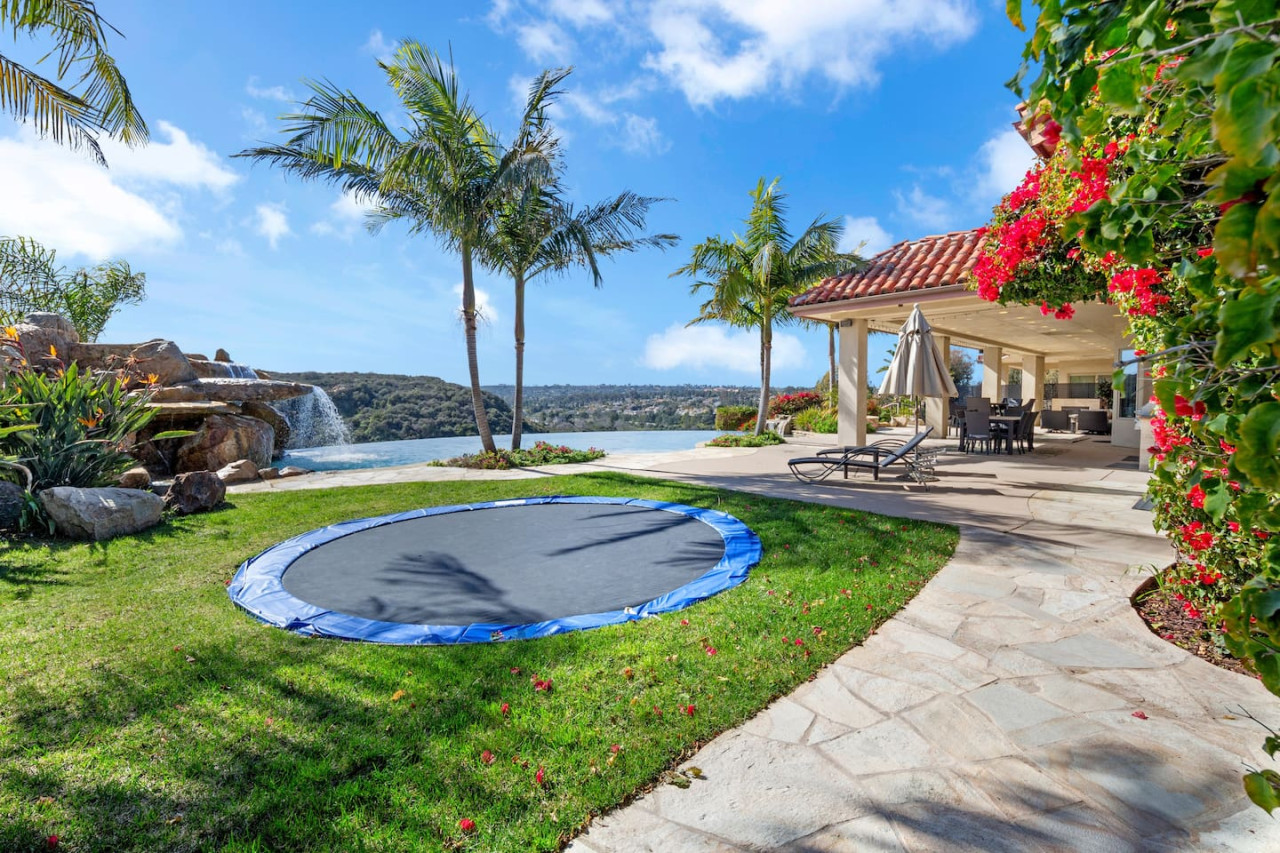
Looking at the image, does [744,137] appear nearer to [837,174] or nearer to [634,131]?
[837,174]

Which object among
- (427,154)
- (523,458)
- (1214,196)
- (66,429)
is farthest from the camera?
(523,458)

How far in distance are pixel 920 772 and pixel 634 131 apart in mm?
14249

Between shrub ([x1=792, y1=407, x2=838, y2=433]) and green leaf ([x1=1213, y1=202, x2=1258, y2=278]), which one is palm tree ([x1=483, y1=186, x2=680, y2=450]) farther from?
green leaf ([x1=1213, y1=202, x2=1258, y2=278])

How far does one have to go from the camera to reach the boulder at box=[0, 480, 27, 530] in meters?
5.88

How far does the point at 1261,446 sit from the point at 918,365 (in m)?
8.84

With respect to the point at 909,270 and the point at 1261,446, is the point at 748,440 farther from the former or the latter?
the point at 1261,446

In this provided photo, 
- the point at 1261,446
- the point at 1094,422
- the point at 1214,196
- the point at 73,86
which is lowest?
the point at 1094,422

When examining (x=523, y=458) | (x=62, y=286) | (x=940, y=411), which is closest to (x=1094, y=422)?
(x=940, y=411)

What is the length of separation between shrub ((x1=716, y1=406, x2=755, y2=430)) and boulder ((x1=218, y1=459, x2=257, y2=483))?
45.2 feet

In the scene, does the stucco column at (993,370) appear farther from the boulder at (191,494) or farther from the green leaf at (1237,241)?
the green leaf at (1237,241)

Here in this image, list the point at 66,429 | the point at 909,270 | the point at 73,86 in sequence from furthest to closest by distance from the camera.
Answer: the point at 909,270
the point at 73,86
the point at 66,429

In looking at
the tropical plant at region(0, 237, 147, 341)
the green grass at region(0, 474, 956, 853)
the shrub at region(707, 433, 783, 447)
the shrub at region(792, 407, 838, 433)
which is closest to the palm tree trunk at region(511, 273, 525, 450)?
the shrub at region(707, 433, 783, 447)

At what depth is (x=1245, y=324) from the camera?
0.66m

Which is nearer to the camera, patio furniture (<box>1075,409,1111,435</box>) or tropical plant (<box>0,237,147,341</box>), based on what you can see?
patio furniture (<box>1075,409,1111,435</box>)
